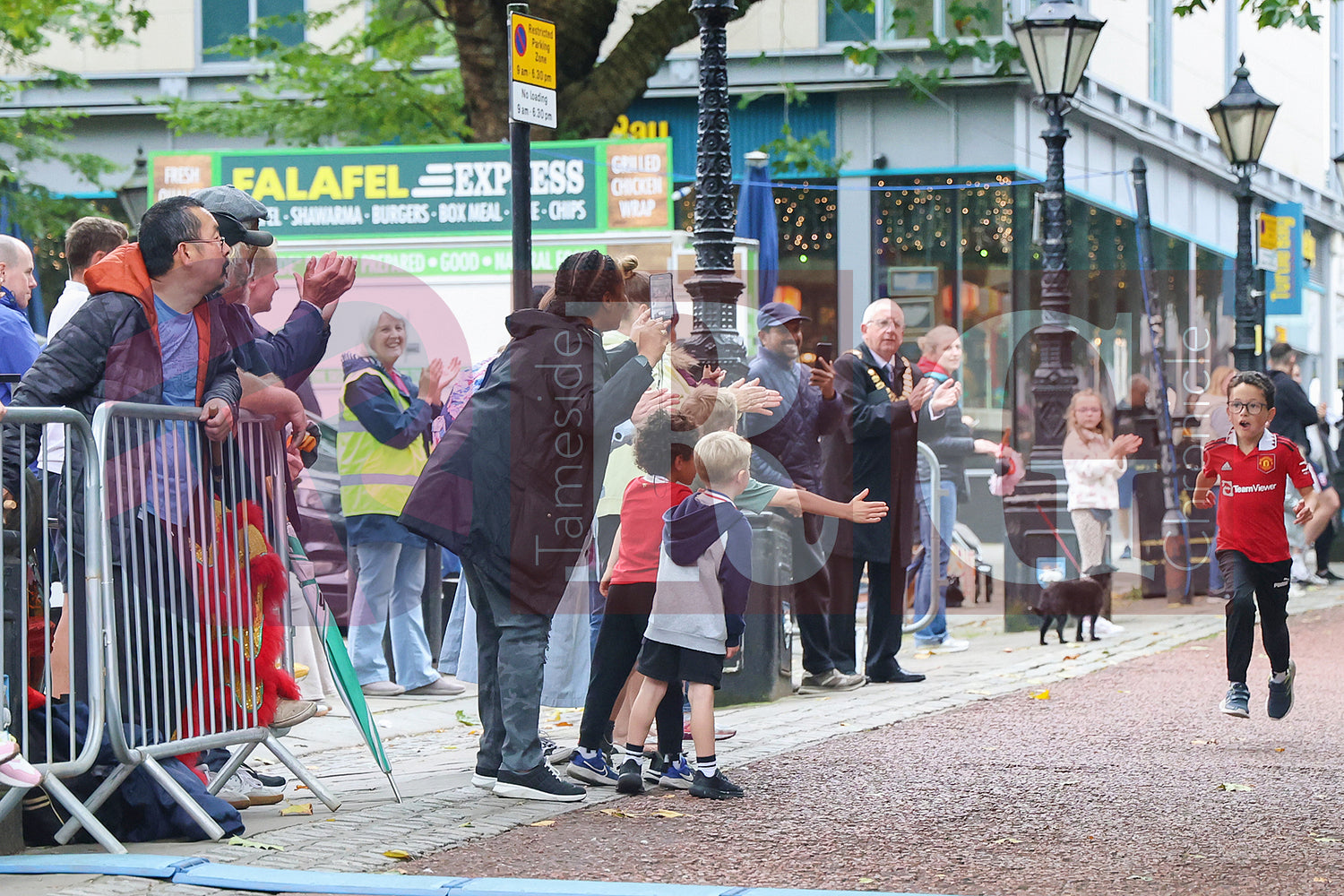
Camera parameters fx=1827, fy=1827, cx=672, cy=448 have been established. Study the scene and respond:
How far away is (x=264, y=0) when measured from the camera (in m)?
27.5

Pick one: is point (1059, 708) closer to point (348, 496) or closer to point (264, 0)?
point (348, 496)

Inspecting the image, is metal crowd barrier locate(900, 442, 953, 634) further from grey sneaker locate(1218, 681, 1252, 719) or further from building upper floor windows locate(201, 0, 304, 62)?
building upper floor windows locate(201, 0, 304, 62)

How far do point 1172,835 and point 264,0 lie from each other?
24429 millimetres

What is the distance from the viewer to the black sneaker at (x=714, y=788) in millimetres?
6367

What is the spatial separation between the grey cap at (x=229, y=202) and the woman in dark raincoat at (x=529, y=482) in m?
0.95

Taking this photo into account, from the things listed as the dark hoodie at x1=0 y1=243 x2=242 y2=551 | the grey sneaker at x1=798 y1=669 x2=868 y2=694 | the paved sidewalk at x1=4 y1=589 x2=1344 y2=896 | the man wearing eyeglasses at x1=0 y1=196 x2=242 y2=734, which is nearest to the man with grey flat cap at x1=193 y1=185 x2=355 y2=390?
the man wearing eyeglasses at x1=0 y1=196 x2=242 y2=734

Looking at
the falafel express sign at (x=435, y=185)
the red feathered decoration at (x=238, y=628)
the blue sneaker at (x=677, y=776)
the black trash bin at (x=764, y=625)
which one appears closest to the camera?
the red feathered decoration at (x=238, y=628)

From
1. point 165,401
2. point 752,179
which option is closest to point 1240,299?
point 752,179

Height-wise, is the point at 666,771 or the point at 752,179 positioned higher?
the point at 752,179

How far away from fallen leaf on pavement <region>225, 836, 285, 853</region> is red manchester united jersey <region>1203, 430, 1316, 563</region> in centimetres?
494

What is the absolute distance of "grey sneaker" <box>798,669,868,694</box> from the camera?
9.71 meters

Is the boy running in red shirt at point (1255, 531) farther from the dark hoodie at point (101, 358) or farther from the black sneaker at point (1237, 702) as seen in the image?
the dark hoodie at point (101, 358)

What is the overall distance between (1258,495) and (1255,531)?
17 cm

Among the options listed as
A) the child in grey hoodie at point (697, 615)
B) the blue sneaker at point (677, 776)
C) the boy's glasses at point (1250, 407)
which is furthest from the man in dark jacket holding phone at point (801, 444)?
the blue sneaker at point (677, 776)
